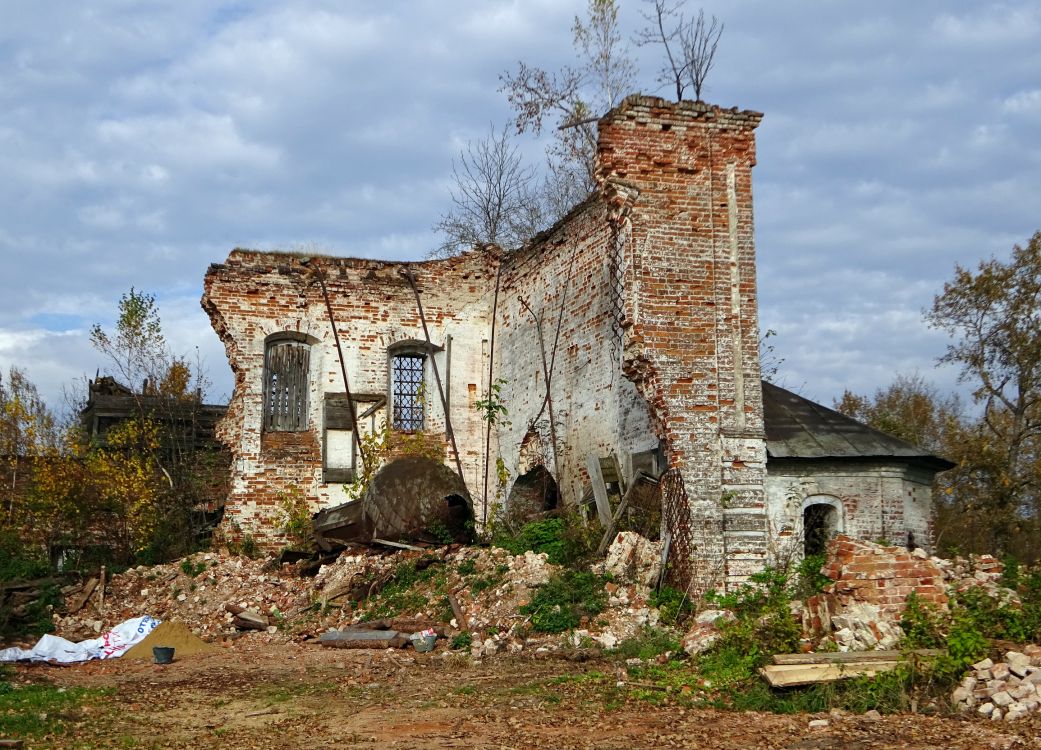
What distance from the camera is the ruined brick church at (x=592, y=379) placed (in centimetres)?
1269

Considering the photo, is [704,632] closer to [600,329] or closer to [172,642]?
[600,329]

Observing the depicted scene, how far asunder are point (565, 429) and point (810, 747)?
9.13 meters

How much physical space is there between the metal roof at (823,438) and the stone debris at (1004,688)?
6678 mm

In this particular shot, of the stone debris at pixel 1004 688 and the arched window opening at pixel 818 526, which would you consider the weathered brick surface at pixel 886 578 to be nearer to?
the stone debris at pixel 1004 688

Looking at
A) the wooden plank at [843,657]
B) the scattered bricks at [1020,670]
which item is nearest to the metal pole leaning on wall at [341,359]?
the wooden plank at [843,657]

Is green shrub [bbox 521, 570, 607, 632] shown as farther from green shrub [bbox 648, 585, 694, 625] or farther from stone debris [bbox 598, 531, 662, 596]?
green shrub [bbox 648, 585, 694, 625]

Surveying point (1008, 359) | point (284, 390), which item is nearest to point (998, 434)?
point (1008, 359)

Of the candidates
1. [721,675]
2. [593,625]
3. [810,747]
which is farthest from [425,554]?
[810,747]

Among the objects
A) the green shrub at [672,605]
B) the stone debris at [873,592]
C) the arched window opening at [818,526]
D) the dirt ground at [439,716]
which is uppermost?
the arched window opening at [818,526]

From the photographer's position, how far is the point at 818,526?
15.6 m

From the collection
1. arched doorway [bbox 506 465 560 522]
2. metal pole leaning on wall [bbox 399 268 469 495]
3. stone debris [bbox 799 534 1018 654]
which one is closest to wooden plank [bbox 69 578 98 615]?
metal pole leaning on wall [bbox 399 268 469 495]

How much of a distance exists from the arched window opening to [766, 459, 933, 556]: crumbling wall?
0.13m

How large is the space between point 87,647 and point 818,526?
10177 millimetres

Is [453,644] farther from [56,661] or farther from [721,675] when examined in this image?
[56,661]
